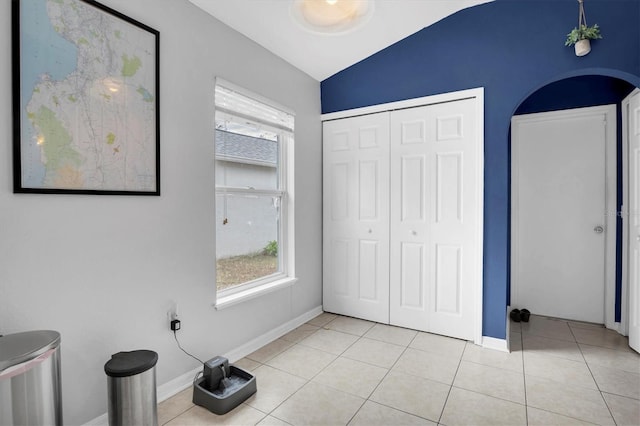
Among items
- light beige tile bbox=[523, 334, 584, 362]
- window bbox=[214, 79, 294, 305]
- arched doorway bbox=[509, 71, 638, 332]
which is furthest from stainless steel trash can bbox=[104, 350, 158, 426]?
arched doorway bbox=[509, 71, 638, 332]

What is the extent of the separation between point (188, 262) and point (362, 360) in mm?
1544

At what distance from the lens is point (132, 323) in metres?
2.00

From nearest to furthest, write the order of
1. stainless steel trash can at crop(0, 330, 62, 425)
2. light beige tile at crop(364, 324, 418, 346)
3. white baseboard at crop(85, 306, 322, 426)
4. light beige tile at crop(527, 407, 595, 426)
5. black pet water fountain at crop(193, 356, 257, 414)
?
stainless steel trash can at crop(0, 330, 62, 425), light beige tile at crop(527, 407, 595, 426), black pet water fountain at crop(193, 356, 257, 414), white baseboard at crop(85, 306, 322, 426), light beige tile at crop(364, 324, 418, 346)

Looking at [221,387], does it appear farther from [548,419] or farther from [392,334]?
[548,419]

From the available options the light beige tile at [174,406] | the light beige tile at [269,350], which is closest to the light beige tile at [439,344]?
the light beige tile at [269,350]

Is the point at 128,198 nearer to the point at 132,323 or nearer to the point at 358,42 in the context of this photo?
the point at 132,323

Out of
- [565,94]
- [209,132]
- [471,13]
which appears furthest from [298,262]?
[565,94]

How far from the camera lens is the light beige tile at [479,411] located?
76.7 inches

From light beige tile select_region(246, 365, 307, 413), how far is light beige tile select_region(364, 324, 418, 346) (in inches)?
40.0

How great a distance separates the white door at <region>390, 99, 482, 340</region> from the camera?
302 cm

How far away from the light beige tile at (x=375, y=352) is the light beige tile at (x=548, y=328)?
140 cm

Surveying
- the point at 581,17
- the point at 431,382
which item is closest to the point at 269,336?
the point at 431,382

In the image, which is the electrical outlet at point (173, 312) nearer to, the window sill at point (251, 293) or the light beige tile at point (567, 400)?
the window sill at point (251, 293)

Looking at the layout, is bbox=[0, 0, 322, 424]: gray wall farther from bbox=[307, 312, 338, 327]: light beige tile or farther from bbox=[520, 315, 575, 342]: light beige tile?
bbox=[520, 315, 575, 342]: light beige tile
